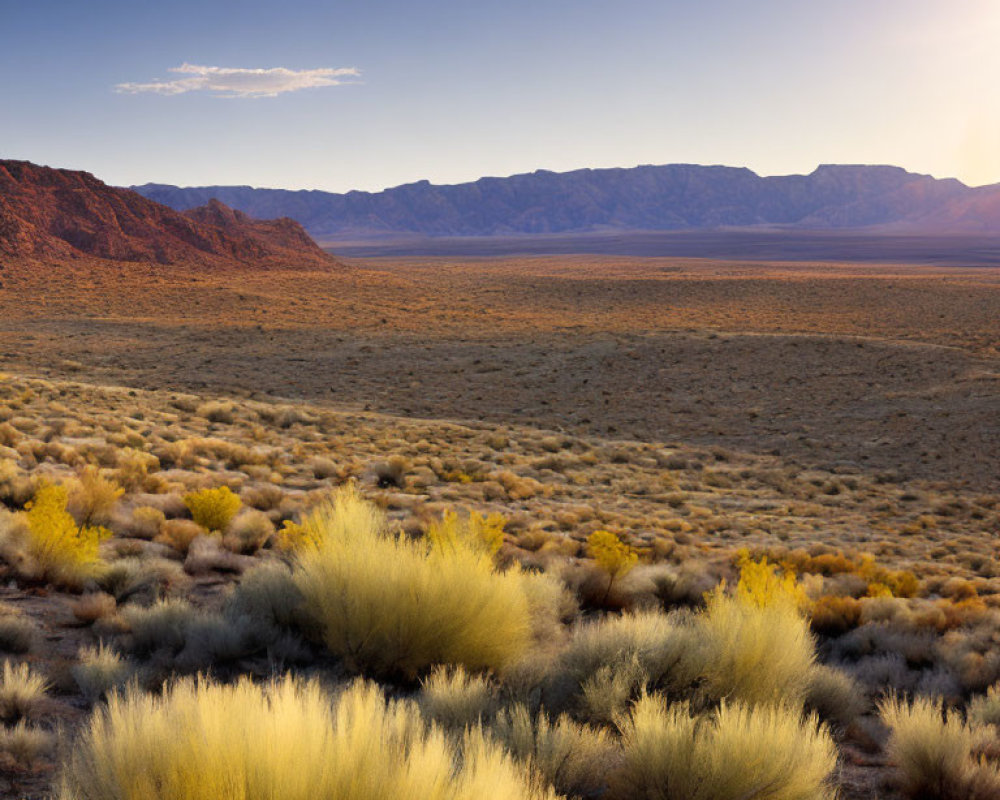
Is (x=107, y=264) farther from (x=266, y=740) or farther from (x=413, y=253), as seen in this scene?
(x=413, y=253)

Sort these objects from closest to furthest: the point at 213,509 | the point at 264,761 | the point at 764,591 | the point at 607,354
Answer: the point at 264,761
the point at 764,591
the point at 213,509
the point at 607,354

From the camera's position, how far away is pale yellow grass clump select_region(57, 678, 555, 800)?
97.5 inches

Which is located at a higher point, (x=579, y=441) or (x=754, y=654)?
(x=754, y=654)

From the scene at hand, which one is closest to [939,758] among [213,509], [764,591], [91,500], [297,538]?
[764,591]

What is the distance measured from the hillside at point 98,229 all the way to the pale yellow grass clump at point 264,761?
258ft

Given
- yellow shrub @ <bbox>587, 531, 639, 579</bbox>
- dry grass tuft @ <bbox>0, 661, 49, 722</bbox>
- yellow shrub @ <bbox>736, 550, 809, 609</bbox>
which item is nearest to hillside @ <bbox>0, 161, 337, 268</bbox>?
yellow shrub @ <bbox>587, 531, 639, 579</bbox>

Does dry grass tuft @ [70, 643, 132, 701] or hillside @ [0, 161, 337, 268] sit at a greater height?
hillside @ [0, 161, 337, 268]

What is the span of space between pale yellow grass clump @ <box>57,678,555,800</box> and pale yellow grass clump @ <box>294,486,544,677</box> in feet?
7.67

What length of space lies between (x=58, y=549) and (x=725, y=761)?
18.9 ft

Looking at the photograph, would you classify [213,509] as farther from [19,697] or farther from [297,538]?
[19,697]

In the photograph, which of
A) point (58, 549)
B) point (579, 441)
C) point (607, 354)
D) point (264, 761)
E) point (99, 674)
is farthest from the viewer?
point (607, 354)

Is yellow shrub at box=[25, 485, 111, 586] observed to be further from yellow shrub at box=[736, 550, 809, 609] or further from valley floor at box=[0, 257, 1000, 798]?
yellow shrub at box=[736, 550, 809, 609]

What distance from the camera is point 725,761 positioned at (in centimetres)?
342

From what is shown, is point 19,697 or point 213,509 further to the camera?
point 213,509
